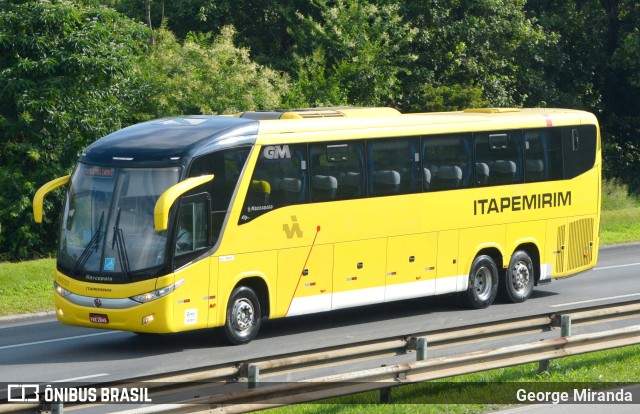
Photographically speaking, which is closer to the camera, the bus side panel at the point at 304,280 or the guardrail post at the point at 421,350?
the guardrail post at the point at 421,350

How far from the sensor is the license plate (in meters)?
16.8

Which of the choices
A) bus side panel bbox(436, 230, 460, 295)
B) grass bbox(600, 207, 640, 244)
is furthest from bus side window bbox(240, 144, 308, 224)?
grass bbox(600, 207, 640, 244)

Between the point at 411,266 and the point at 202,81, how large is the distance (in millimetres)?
13789

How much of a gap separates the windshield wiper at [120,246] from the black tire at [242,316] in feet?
5.60

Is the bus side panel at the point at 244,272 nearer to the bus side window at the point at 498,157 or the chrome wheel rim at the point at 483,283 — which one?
the chrome wheel rim at the point at 483,283

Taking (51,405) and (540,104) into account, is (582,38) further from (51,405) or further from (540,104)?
(51,405)

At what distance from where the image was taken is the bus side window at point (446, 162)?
66.8 ft

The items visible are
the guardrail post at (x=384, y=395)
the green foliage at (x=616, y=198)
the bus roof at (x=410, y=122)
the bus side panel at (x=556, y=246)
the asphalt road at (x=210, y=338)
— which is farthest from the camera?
the green foliage at (x=616, y=198)

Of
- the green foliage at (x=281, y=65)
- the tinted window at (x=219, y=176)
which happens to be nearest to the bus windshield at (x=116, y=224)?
the tinted window at (x=219, y=176)

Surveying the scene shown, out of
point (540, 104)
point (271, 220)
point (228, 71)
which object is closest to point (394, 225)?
point (271, 220)

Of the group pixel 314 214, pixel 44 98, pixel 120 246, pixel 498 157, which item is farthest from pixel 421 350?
pixel 44 98

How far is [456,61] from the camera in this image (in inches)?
1588

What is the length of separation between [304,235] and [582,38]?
31.1m

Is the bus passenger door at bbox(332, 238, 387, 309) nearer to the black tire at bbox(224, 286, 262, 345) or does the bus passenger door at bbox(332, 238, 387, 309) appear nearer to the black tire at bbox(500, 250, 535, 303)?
the black tire at bbox(224, 286, 262, 345)
